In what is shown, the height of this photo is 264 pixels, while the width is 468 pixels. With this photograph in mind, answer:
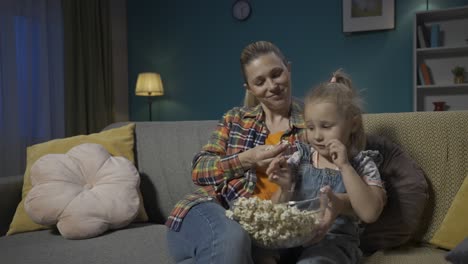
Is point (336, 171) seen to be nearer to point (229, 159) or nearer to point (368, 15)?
point (229, 159)

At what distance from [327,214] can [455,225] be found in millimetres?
552

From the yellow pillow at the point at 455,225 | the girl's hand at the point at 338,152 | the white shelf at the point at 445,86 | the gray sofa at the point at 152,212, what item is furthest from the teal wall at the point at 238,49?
the girl's hand at the point at 338,152

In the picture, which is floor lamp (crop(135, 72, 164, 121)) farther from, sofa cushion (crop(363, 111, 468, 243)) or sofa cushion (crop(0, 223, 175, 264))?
sofa cushion (crop(363, 111, 468, 243))

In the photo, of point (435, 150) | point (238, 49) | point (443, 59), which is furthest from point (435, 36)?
point (435, 150)

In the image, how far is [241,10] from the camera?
4.34 metres

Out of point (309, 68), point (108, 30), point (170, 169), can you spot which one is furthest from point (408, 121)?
point (108, 30)

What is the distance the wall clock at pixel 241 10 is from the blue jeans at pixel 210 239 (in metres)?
3.33

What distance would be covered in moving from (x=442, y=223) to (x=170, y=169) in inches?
45.1

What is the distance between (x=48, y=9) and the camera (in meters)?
3.73

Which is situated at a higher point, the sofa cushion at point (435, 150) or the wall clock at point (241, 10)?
the wall clock at point (241, 10)

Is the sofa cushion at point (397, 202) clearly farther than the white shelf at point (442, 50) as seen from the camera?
No

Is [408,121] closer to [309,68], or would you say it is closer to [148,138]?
[148,138]

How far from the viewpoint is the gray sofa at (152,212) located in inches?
56.1

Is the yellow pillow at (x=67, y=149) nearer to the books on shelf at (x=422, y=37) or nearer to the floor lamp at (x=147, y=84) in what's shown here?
the floor lamp at (x=147, y=84)
